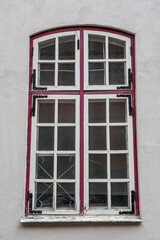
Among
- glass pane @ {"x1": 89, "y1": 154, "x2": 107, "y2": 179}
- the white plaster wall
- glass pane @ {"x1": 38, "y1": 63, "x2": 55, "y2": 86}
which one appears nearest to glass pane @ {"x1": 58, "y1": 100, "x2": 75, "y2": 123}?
glass pane @ {"x1": 38, "y1": 63, "x2": 55, "y2": 86}

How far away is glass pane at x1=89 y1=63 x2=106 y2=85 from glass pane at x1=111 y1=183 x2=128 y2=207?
1377 millimetres

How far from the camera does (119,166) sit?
3887mm

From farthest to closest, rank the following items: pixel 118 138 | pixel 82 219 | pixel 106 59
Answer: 1. pixel 106 59
2. pixel 118 138
3. pixel 82 219

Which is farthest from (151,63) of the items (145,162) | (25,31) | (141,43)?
(25,31)

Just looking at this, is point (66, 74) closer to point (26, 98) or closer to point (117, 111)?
point (26, 98)

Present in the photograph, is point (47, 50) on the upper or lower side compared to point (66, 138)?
upper

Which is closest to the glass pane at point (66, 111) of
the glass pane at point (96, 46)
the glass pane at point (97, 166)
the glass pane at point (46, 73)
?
the glass pane at point (46, 73)

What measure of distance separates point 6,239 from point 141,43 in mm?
3047

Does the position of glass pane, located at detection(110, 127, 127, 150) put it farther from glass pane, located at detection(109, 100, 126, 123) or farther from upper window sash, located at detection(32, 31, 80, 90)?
upper window sash, located at detection(32, 31, 80, 90)

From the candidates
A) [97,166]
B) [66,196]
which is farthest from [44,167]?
[97,166]

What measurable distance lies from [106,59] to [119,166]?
1445 millimetres

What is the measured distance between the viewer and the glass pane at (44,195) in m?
3.83

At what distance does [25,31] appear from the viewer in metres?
4.07

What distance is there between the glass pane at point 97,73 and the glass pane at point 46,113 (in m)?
0.63
